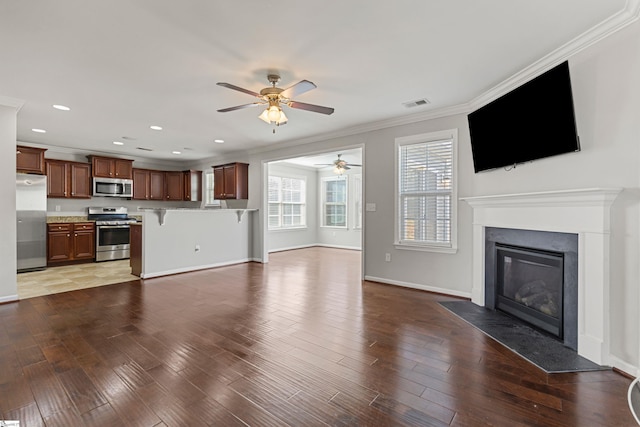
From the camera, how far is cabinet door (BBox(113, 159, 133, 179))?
7.27 meters

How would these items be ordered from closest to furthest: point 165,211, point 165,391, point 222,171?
1. point 165,391
2. point 165,211
3. point 222,171

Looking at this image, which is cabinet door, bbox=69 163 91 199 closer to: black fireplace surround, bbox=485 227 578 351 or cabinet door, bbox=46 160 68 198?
cabinet door, bbox=46 160 68 198

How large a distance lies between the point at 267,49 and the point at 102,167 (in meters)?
6.42

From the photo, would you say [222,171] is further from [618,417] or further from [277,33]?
[618,417]

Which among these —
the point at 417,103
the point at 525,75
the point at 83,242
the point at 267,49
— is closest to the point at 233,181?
the point at 83,242

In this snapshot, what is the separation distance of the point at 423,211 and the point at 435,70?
208 cm

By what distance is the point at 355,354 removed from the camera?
250 cm

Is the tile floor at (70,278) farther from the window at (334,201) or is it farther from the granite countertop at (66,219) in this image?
the window at (334,201)

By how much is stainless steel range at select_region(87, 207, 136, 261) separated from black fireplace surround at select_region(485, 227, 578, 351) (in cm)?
703

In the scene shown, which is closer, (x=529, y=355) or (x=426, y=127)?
(x=529, y=355)

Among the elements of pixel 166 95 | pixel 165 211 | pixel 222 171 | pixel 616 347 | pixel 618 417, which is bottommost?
pixel 618 417

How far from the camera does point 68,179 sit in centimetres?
660

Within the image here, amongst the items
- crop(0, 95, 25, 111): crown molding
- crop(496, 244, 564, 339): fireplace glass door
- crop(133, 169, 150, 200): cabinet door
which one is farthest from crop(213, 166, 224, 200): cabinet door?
crop(496, 244, 564, 339): fireplace glass door

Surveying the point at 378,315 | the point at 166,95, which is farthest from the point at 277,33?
the point at 378,315
